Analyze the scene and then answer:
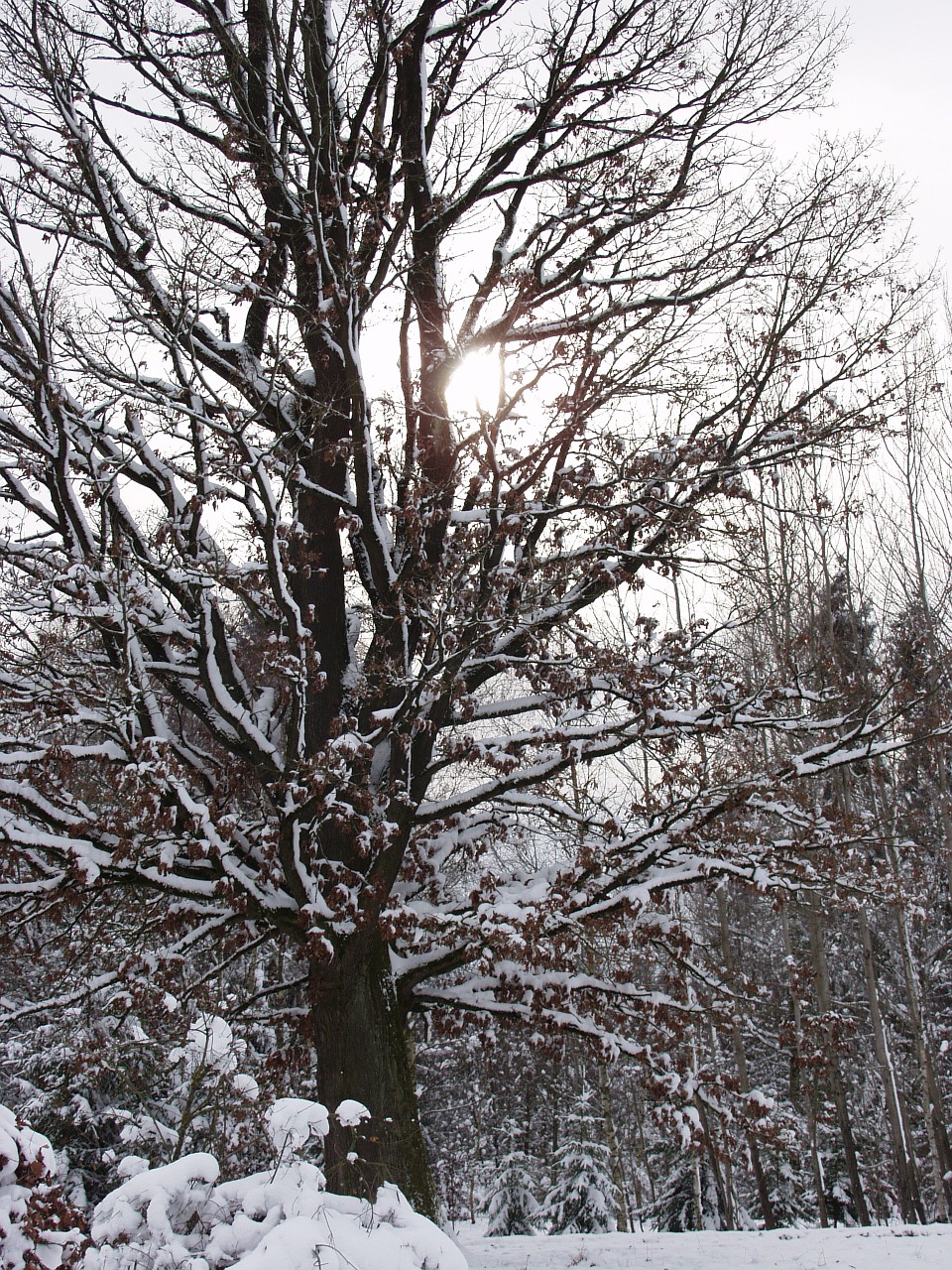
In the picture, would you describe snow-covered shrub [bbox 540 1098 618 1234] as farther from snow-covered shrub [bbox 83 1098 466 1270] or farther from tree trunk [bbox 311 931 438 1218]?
snow-covered shrub [bbox 83 1098 466 1270]

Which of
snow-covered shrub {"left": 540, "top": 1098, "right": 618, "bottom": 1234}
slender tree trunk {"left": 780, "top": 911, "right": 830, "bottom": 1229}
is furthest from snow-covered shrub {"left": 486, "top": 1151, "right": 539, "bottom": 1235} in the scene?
slender tree trunk {"left": 780, "top": 911, "right": 830, "bottom": 1229}

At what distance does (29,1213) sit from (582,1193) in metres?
17.4

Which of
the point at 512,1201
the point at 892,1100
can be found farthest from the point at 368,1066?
the point at 512,1201

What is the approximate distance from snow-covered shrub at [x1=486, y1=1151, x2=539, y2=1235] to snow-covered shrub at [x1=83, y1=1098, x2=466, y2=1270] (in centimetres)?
2132

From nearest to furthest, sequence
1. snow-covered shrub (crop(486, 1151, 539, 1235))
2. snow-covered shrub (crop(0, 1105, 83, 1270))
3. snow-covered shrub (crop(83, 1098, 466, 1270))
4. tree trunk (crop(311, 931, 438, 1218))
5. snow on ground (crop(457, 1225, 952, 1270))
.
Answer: snow-covered shrub (crop(83, 1098, 466, 1270)) → snow-covered shrub (crop(0, 1105, 83, 1270)) → tree trunk (crop(311, 931, 438, 1218)) → snow on ground (crop(457, 1225, 952, 1270)) → snow-covered shrub (crop(486, 1151, 539, 1235))

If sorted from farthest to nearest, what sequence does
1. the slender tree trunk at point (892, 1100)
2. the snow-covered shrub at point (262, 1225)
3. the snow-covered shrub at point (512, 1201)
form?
the snow-covered shrub at point (512, 1201) → the slender tree trunk at point (892, 1100) → the snow-covered shrub at point (262, 1225)

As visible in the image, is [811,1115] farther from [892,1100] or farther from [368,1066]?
[368,1066]

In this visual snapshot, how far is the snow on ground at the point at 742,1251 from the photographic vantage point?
779cm

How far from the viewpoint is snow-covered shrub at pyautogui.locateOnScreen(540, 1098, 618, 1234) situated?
55.0 feet

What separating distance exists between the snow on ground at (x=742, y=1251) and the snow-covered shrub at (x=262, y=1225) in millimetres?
6828

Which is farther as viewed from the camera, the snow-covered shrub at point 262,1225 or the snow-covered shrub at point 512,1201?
the snow-covered shrub at point 512,1201

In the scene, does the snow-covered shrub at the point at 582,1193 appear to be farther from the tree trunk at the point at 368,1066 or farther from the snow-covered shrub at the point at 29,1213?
the snow-covered shrub at the point at 29,1213

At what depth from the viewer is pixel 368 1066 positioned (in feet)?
18.8

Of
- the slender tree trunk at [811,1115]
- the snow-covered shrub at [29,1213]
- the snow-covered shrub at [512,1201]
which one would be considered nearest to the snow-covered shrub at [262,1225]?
the snow-covered shrub at [29,1213]
